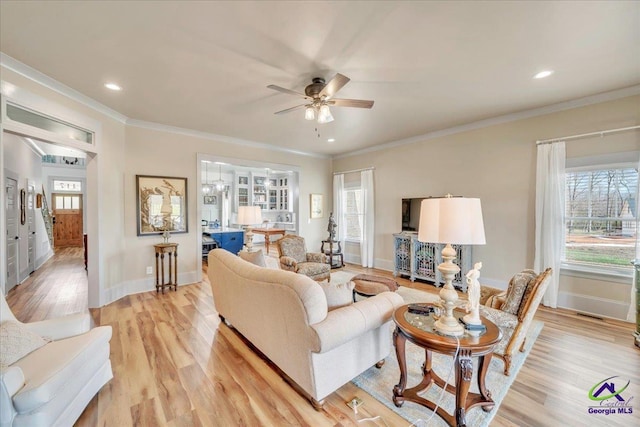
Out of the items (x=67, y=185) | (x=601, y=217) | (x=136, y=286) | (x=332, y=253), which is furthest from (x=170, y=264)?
(x=67, y=185)

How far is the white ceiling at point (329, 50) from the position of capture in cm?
188

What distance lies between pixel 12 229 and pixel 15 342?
4.53 metres

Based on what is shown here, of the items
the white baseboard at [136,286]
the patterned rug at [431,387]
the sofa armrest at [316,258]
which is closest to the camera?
the patterned rug at [431,387]

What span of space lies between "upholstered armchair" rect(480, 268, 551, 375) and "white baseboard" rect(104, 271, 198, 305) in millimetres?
4669

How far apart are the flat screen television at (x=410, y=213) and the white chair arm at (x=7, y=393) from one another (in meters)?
5.29

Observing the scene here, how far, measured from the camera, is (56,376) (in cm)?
147

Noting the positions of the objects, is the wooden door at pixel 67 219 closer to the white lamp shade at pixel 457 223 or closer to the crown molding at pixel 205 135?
the crown molding at pixel 205 135

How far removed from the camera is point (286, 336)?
6.34ft

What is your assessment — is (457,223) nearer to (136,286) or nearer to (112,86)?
(112,86)

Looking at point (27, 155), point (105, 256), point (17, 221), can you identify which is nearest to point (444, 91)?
point (105, 256)

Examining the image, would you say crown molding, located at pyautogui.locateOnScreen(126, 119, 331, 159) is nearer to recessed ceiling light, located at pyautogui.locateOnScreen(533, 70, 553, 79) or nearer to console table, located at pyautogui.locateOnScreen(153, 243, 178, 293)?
console table, located at pyautogui.locateOnScreen(153, 243, 178, 293)

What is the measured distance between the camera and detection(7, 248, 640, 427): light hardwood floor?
5.78 ft

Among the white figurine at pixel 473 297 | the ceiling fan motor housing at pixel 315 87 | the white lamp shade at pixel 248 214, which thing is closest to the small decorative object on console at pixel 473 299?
the white figurine at pixel 473 297

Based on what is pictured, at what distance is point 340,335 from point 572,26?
3.01 m
